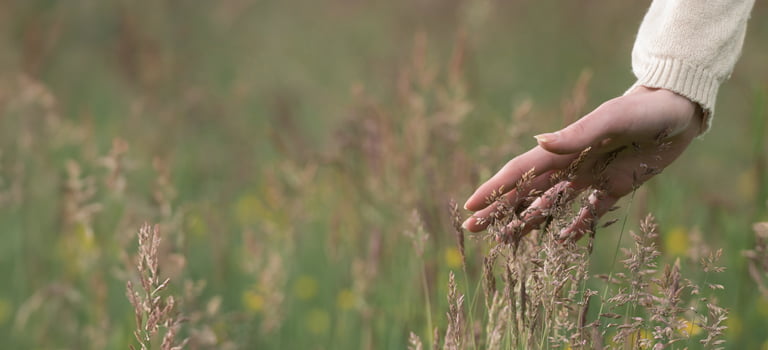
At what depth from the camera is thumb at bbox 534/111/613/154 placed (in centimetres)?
132

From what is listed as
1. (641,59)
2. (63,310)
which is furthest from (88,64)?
(641,59)

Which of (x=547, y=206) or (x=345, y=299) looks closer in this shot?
(x=547, y=206)

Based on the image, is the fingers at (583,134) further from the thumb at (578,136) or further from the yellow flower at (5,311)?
the yellow flower at (5,311)

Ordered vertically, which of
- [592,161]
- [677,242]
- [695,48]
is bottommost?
[592,161]

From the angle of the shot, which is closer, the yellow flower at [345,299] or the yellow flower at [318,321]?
the yellow flower at [345,299]

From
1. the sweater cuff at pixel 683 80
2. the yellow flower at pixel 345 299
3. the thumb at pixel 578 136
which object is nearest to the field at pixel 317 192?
the yellow flower at pixel 345 299

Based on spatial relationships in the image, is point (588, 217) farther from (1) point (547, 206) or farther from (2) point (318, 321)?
(2) point (318, 321)

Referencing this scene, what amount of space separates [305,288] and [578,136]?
1.78m

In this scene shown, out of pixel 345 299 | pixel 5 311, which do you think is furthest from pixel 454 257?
pixel 5 311

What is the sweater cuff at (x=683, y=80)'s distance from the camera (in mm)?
1545

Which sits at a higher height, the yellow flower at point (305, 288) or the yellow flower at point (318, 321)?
the yellow flower at point (305, 288)

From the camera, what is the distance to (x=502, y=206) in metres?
1.22

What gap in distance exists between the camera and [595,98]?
13.7 feet

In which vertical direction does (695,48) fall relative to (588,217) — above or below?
above
